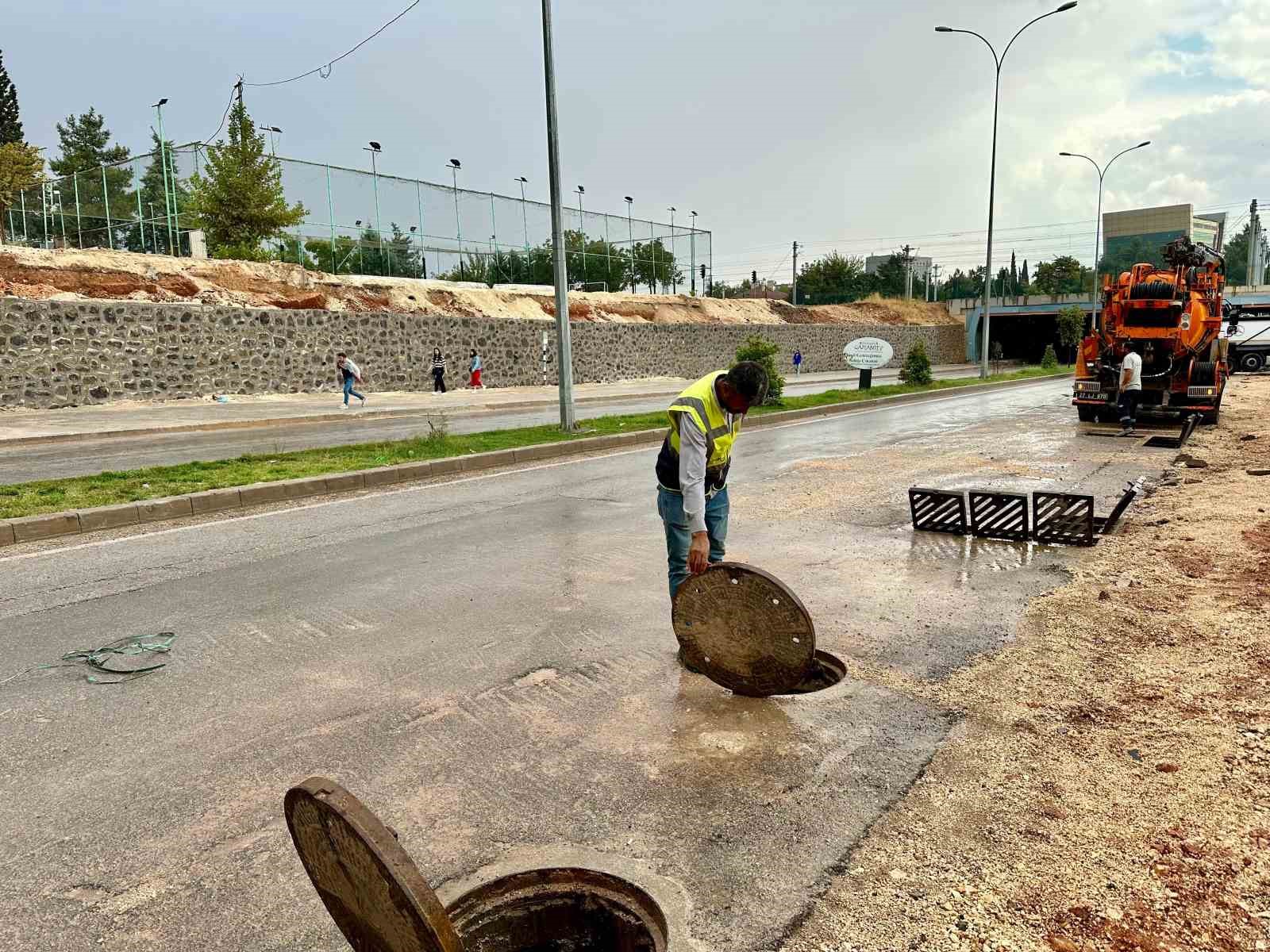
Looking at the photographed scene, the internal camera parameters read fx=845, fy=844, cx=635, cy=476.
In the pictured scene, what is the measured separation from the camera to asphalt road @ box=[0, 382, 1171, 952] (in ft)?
9.00

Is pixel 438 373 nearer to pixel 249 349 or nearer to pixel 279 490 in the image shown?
pixel 249 349

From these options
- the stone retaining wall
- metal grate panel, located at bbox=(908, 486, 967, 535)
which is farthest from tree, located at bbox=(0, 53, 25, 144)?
metal grate panel, located at bbox=(908, 486, 967, 535)

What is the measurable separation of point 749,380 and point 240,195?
29.2m

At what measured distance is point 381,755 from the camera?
352 centimetres

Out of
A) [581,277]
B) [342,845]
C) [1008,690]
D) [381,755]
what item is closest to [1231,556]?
[1008,690]

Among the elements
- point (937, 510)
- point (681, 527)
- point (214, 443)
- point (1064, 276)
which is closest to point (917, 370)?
point (214, 443)

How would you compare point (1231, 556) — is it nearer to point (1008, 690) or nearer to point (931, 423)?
point (1008, 690)

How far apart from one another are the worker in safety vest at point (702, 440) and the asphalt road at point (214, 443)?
9871mm

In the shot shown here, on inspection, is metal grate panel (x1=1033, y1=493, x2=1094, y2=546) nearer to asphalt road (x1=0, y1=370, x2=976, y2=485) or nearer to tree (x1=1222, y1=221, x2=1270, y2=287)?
asphalt road (x1=0, y1=370, x2=976, y2=485)

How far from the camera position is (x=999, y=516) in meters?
7.44

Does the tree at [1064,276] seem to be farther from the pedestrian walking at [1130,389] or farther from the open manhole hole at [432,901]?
the open manhole hole at [432,901]

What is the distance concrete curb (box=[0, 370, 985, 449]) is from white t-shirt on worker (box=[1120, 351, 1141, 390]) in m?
11.6

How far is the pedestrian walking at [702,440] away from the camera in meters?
4.03

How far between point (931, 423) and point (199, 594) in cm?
1497
